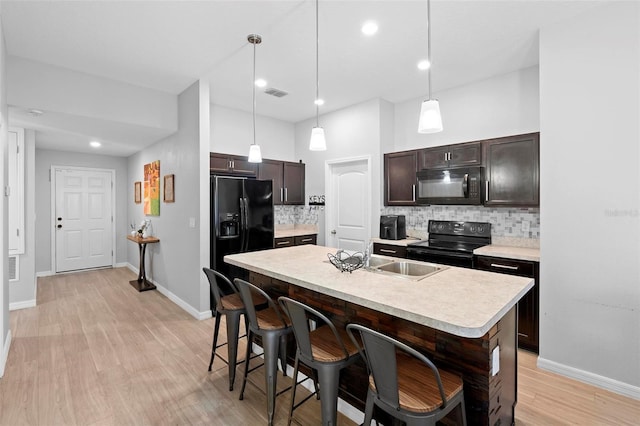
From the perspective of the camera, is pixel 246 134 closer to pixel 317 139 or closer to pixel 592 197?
pixel 317 139

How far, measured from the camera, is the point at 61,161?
6176mm

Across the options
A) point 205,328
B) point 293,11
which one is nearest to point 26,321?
point 205,328

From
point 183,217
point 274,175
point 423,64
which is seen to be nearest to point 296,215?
point 274,175

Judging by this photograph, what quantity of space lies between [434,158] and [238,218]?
2.62 meters

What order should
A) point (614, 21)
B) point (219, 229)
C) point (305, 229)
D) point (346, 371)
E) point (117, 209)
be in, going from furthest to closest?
point (117, 209) < point (305, 229) < point (219, 229) < point (614, 21) < point (346, 371)

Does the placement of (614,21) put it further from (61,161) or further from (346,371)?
(61,161)

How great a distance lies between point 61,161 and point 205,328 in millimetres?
4998

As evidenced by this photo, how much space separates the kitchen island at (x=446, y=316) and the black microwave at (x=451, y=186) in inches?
68.7

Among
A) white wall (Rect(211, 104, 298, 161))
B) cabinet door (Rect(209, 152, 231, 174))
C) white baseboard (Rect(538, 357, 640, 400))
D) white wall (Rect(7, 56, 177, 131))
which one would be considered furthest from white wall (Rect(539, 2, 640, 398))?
white wall (Rect(7, 56, 177, 131))

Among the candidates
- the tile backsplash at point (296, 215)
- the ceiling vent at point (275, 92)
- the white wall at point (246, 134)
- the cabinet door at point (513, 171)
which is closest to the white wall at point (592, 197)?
the cabinet door at point (513, 171)

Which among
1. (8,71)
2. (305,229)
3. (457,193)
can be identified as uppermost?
(8,71)

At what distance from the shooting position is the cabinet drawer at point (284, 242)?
4824 mm

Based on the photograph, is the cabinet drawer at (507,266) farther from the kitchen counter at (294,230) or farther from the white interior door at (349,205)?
the kitchen counter at (294,230)

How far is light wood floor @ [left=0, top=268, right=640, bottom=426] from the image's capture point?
7.12 feet
